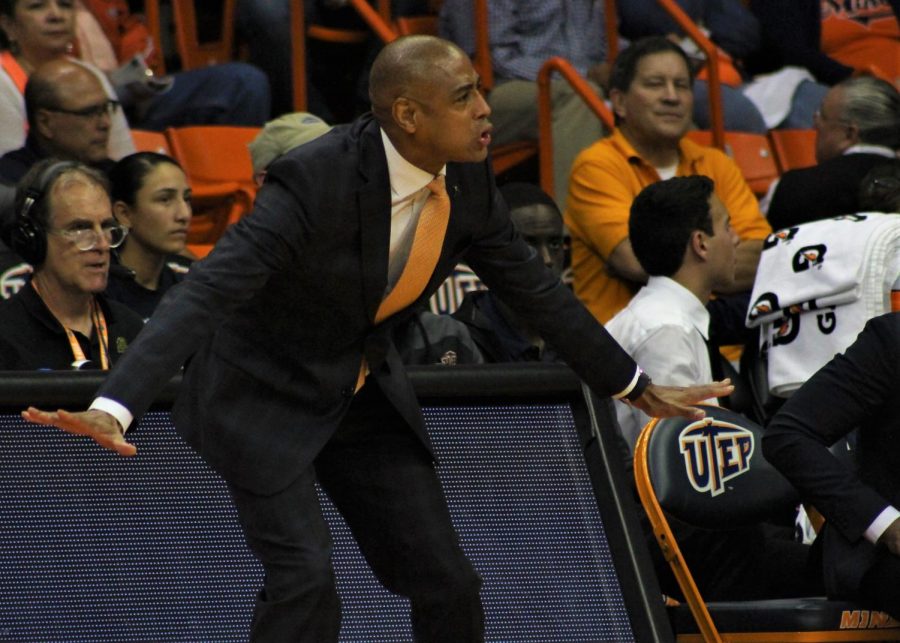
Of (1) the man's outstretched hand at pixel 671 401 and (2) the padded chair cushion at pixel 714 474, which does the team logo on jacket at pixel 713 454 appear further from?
(1) the man's outstretched hand at pixel 671 401

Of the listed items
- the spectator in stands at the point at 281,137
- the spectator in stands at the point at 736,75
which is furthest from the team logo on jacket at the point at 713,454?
the spectator in stands at the point at 736,75

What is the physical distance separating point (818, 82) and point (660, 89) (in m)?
2.36

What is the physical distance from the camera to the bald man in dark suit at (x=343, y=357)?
2838 mm

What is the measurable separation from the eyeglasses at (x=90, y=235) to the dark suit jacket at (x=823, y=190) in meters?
2.32

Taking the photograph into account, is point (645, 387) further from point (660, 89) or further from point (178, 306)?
point (660, 89)

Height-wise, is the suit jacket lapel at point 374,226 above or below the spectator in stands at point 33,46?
above

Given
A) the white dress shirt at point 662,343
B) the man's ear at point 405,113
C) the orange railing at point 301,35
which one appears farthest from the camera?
the orange railing at point 301,35

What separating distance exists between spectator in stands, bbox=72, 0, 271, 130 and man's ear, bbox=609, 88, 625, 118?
168 cm

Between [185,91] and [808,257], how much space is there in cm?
315

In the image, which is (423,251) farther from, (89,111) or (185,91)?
(185,91)

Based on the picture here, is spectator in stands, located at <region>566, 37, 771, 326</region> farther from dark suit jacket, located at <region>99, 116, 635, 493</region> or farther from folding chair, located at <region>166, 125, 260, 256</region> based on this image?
dark suit jacket, located at <region>99, 116, 635, 493</region>

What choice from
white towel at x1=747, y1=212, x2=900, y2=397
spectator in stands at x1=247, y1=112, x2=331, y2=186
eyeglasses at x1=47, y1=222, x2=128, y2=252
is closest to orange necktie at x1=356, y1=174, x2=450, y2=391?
eyeglasses at x1=47, y1=222, x2=128, y2=252

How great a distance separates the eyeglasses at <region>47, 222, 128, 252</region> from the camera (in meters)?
4.28

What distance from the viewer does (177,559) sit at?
3.51m
